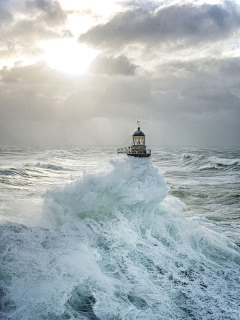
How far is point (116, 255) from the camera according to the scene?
9.21m

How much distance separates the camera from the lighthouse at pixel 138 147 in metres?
14.2

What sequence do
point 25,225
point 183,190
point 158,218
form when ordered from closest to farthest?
point 25,225
point 158,218
point 183,190

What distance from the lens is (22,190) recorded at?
20.2 metres

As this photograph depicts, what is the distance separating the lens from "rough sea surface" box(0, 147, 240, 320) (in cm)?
668

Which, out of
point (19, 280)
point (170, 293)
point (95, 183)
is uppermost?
point (95, 183)

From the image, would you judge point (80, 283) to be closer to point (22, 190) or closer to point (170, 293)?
point (170, 293)

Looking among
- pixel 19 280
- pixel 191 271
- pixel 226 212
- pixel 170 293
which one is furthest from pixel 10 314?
pixel 226 212

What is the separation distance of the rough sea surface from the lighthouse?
0.48 m

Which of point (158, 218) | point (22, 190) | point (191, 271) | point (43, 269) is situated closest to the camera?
point (43, 269)

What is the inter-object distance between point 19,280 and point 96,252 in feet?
9.46

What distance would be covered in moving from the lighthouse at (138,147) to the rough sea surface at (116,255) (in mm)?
480

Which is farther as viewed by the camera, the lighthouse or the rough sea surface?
the lighthouse

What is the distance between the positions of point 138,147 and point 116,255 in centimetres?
689

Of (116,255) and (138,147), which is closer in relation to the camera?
(116,255)
